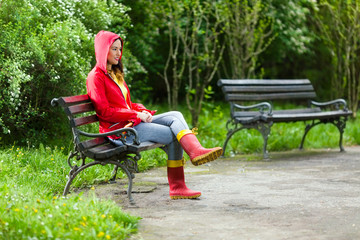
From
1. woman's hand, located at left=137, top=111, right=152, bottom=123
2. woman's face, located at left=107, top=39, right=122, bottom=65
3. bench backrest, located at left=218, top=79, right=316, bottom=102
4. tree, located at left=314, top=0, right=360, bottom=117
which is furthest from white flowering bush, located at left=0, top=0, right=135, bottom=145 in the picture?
tree, located at left=314, top=0, right=360, bottom=117

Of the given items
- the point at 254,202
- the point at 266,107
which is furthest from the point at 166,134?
the point at 266,107

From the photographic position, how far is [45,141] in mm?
7629

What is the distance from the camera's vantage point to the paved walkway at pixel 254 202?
13.9 feet

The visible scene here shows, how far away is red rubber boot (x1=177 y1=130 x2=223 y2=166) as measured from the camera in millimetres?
5082

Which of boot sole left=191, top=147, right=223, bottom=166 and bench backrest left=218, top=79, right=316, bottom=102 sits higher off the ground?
bench backrest left=218, top=79, right=316, bottom=102

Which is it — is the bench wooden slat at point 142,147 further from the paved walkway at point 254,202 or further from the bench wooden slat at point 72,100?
the bench wooden slat at point 72,100

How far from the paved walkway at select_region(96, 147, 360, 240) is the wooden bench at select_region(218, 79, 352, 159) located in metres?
0.72

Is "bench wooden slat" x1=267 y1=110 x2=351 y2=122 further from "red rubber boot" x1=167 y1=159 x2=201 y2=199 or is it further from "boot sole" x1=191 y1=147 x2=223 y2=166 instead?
"boot sole" x1=191 y1=147 x2=223 y2=166

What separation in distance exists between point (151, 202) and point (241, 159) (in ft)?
10.4

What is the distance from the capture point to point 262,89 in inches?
362

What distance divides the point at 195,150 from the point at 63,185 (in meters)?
1.46

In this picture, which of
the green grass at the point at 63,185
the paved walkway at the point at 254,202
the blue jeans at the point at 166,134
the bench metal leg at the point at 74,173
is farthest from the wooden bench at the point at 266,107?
the bench metal leg at the point at 74,173

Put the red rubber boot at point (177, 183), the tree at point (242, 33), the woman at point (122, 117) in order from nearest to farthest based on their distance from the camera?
the woman at point (122, 117), the red rubber boot at point (177, 183), the tree at point (242, 33)

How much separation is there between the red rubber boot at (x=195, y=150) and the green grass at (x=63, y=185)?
0.91m
